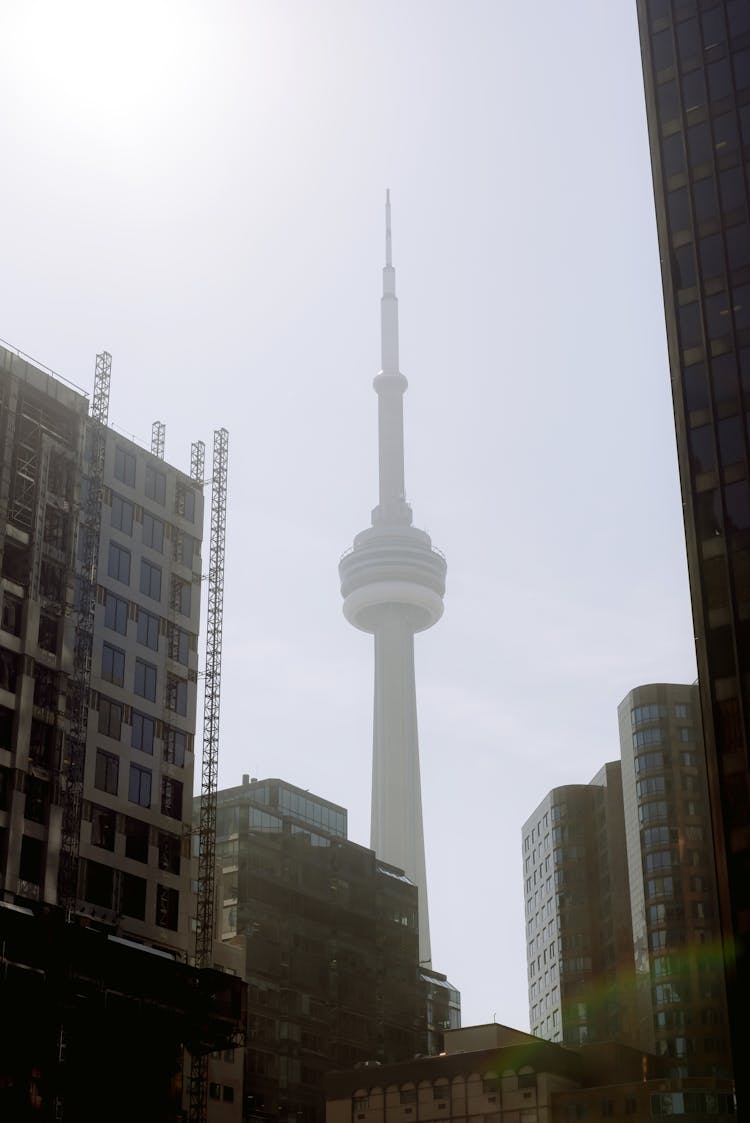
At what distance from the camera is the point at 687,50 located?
90250 mm

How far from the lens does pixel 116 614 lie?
112 meters

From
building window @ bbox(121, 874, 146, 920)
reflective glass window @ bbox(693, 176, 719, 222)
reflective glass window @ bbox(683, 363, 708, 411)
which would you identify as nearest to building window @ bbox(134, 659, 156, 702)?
building window @ bbox(121, 874, 146, 920)

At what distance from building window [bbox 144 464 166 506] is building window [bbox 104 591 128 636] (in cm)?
1032

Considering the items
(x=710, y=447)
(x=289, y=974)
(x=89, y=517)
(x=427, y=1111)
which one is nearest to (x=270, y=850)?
(x=289, y=974)

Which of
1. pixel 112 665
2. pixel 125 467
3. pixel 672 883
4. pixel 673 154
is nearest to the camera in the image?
pixel 673 154

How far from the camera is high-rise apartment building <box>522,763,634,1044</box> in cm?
17375

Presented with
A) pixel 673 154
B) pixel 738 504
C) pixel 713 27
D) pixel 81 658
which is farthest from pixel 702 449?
pixel 81 658

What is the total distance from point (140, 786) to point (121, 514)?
67.2 feet

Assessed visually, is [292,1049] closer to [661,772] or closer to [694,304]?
[661,772]

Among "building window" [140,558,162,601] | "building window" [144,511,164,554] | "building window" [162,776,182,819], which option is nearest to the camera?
"building window" [162,776,182,819]

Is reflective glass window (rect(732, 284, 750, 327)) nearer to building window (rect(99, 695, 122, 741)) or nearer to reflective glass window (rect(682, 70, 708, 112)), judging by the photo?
reflective glass window (rect(682, 70, 708, 112))

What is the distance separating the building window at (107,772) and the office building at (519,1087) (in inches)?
2145

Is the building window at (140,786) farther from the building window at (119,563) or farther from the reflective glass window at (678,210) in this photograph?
the reflective glass window at (678,210)

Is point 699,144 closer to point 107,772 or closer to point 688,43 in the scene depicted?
point 688,43
